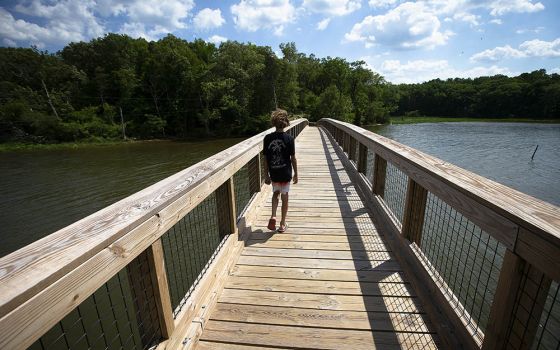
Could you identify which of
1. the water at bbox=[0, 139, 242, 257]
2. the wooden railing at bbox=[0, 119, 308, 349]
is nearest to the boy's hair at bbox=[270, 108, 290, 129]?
the wooden railing at bbox=[0, 119, 308, 349]

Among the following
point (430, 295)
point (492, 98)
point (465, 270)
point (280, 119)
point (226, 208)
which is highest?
point (280, 119)

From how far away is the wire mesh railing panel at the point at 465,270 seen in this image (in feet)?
6.31

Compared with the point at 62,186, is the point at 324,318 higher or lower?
higher

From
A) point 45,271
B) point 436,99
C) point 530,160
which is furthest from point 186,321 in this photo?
point 436,99

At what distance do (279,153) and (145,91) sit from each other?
47.5m

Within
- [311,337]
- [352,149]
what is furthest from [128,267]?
[352,149]

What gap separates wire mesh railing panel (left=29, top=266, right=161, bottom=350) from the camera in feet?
5.04

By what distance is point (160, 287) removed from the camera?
1560mm

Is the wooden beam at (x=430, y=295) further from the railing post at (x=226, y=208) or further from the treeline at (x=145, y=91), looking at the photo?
the treeline at (x=145, y=91)

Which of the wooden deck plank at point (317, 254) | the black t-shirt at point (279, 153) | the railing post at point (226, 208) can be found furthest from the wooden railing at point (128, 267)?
the black t-shirt at point (279, 153)

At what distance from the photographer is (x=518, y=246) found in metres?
1.23

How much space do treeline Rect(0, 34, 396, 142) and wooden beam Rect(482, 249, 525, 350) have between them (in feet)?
121

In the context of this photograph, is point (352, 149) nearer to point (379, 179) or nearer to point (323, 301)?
point (379, 179)

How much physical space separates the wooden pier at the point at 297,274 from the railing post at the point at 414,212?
0.04 feet
